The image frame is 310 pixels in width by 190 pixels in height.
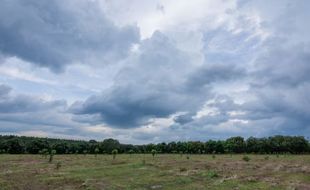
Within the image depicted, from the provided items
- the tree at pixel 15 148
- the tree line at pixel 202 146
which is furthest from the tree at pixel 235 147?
the tree at pixel 15 148

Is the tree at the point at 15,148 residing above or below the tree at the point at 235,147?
below

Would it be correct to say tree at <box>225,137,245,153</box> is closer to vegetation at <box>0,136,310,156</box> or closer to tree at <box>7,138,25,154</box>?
vegetation at <box>0,136,310,156</box>

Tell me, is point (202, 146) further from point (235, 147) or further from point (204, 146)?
point (235, 147)

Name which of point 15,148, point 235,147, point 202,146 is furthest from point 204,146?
point 15,148

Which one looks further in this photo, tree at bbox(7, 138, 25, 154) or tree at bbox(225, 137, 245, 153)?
tree at bbox(225, 137, 245, 153)

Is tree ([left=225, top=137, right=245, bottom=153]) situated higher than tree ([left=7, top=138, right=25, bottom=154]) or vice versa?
tree ([left=225, top=137, right=245, bottom=153])

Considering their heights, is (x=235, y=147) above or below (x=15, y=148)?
above

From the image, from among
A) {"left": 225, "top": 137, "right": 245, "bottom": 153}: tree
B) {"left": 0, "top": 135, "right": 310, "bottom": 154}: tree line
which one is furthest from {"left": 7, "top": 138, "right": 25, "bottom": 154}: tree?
{"left": 225, "top": 137, "right": 245, "bottom": 153}: tree

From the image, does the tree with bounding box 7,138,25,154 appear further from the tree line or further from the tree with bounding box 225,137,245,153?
the tree with bounding box 225,137,245,153

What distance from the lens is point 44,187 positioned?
107 ft

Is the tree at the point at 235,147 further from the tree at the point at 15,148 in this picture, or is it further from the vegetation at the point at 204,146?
the tree at the point at 15,148

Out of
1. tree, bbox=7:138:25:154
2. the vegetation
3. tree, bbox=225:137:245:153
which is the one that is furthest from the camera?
tree, bbox=225:137:245:153

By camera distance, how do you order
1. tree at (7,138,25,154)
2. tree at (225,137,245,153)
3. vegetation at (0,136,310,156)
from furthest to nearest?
tree at (225,137,245,153), vegetation at (0,136,310,156), tree at (7,138,25,154)

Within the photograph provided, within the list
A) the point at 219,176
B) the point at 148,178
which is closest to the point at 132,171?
the point at 148,178
